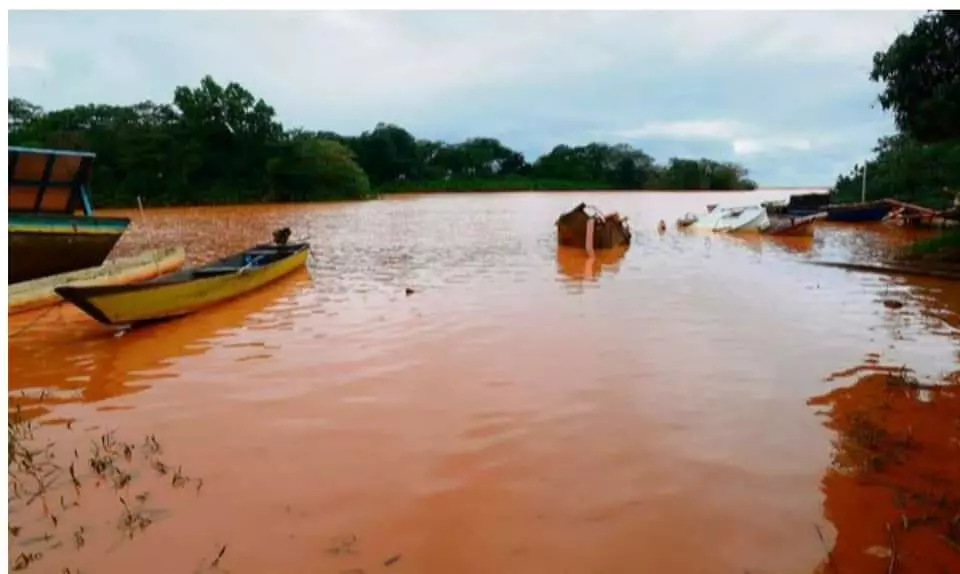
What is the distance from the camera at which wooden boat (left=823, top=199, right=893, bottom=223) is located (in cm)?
2878

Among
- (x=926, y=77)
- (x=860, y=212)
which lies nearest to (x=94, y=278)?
(x=926, y=77)

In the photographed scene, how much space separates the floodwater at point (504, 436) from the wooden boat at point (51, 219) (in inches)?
87.4

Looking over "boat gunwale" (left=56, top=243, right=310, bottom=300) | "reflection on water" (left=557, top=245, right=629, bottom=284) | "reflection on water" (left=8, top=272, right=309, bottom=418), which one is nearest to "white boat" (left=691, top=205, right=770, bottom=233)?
"reflection on water" (left=557, top=245, right=629, bottom=284)

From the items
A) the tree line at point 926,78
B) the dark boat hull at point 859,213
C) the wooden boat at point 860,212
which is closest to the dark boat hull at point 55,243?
the tree line at point 926,78

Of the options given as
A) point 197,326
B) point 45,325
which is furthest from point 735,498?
point 45,325

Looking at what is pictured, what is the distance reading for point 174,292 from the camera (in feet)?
31.3

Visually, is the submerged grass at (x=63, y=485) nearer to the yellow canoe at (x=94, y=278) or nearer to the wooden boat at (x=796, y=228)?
the yellow canoe at (x=94, y=278)

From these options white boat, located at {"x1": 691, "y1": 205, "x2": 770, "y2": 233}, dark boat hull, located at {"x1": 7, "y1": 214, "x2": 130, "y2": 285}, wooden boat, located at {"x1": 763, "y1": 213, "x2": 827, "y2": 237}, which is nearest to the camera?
dark boat hull, located at {"x1": 7, "y1": 214, "x2": 130, "y2": 285}

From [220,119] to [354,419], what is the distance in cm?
6560

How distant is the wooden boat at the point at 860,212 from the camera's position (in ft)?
94.4

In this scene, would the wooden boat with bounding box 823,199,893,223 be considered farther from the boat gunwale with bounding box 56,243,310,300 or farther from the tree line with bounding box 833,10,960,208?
the boat gunwale with bounding box 56,243,310,300

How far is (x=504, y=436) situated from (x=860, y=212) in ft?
99.8

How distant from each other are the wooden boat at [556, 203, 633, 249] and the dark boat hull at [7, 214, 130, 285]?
42.0 ft

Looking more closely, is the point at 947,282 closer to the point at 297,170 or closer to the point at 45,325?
the point at 45,325
